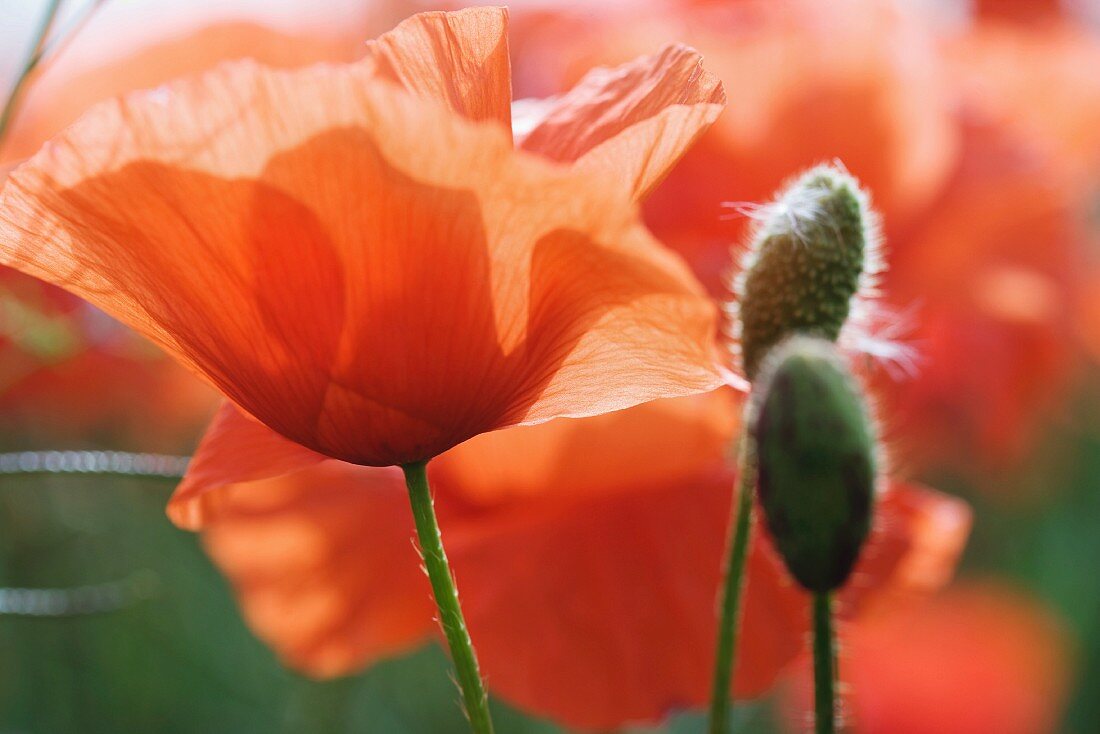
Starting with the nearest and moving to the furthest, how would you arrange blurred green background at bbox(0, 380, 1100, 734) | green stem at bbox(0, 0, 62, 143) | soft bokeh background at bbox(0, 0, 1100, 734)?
green stem at bbox(0, 0, 62, 143), soft bokeh background at bbox(0, 0, 1100, 734), blurred green background at bbox(0, 380, 1100, 734)

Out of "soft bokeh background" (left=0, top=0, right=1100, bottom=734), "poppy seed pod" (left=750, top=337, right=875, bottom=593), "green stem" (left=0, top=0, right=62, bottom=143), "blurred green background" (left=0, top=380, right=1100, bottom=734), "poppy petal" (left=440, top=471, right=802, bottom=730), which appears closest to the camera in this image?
"poppy seed pod" (left=750, top=337, right=875, bottom=593)

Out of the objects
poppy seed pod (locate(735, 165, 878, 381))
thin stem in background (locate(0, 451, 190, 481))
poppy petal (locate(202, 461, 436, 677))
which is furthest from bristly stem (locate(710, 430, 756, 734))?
poppy petal (locate(202, 461, 436, 677))

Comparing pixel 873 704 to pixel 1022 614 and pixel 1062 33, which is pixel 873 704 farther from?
pixel 1062 33

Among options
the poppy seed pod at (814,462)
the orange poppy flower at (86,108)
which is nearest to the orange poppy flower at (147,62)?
the orange poppy flower at (86,108)

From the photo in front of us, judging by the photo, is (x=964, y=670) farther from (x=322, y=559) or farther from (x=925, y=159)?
(x=322, y=559)

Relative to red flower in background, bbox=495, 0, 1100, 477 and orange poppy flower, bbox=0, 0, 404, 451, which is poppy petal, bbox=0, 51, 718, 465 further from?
red flower in background, bbox=495, 0, 1100, 477

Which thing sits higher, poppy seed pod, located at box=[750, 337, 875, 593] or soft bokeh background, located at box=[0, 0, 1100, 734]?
poppy seed pod, located at box=[750, 337, 875, 593]

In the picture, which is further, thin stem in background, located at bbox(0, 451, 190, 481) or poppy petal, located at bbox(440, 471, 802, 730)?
poppy petal, located at bbox(440, 471, 802, 730)
